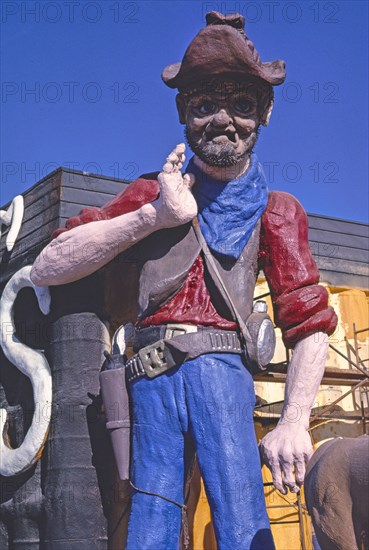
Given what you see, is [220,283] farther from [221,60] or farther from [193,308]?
[221,60]

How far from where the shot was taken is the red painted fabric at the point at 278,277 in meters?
3.12

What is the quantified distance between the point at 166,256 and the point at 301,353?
63cm

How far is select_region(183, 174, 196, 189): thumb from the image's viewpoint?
10.8ft

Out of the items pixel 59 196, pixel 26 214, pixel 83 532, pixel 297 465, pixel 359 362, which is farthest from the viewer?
pixel 359 362

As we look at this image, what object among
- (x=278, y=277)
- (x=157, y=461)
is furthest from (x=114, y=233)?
(x=157, y=461)

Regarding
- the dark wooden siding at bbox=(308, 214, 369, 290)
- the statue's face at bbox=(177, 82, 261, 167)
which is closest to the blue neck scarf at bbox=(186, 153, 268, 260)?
the statue's face at bbox=(177, 82, 261, 167)

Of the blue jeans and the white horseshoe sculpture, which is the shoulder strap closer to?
the blue jeans

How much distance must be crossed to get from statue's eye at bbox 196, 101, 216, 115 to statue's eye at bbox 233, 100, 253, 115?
0.28 feet

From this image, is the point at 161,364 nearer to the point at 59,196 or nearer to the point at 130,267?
the point at 130,267

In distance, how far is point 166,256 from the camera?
320 centimetres

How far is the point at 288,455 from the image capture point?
2.93 m

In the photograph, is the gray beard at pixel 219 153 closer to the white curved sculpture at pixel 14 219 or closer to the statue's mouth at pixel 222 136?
the statue's mouth at pixel 222 136

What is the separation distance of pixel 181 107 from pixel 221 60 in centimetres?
32

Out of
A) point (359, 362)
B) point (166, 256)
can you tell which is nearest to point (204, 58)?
point (166, 256)
